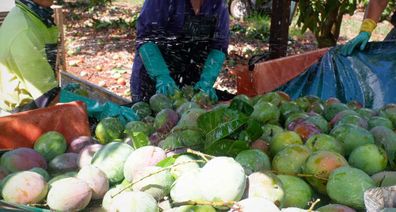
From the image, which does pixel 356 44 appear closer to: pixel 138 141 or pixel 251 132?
pixel 251 132

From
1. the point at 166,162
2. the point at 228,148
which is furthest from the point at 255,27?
the point at 166,162

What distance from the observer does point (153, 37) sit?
3314 millimetres

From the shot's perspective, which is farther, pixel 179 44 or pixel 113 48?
pixel 113 48

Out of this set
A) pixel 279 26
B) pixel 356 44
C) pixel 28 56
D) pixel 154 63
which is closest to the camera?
pixel 28 56

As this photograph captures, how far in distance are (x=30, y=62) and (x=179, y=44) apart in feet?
4.67

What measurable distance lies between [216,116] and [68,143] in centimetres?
72

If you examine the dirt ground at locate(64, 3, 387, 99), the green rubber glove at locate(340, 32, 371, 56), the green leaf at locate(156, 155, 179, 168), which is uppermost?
the green rubber glove at locate(340, 32, 371, 56)

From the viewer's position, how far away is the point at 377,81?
3.32 m

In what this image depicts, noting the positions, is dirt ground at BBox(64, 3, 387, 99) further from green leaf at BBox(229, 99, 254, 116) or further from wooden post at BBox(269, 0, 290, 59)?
green leaf at BBox(229, 99, 254, 116)

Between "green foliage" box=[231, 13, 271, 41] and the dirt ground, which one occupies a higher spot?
"green foliage" box=[231, 13, 271, 41]

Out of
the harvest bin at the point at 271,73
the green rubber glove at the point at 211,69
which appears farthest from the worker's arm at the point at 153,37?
the harvest bin at the point at 271,73

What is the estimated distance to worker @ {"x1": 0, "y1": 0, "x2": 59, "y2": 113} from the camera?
88.2 inches

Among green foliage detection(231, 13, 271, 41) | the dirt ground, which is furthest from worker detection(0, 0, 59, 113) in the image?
green foliage detection(231, 13, 271, 41)

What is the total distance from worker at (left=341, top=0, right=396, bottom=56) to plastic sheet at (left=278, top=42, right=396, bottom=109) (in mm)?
55
